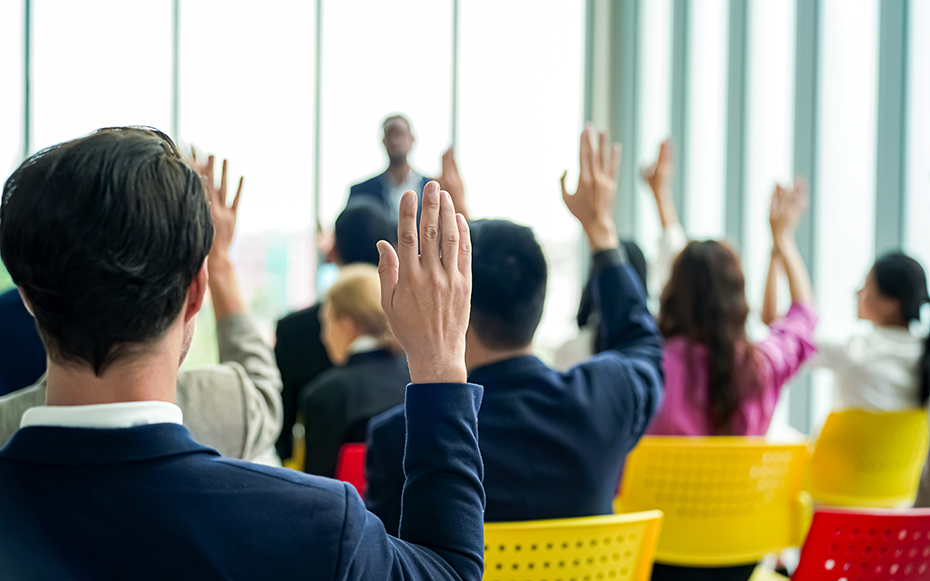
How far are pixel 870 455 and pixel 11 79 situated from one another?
16.9ft

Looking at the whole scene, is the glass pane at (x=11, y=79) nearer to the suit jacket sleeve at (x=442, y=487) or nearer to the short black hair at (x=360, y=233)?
the short black hair at (x=360, y=233)

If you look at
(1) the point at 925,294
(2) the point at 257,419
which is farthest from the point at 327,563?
(1) the point at 925,294

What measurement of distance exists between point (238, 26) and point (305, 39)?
0.57 meters

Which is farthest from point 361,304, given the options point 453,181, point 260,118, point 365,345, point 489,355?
point 260,118

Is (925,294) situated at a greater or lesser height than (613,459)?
greater

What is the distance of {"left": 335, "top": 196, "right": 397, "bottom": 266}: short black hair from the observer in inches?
132

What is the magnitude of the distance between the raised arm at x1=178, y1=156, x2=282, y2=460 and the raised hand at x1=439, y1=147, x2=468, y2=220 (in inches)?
22.5

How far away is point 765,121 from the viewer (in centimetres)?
531

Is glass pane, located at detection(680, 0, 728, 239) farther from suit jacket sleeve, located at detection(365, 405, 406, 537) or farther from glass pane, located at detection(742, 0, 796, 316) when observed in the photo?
suit jacket sleeve, located at detection(365, 405, 406, 537)

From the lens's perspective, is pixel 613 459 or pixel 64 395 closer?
pixel 64 395

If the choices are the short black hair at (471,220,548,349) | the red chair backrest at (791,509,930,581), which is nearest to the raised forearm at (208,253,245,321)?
the short black hair at (471,220,548,349)

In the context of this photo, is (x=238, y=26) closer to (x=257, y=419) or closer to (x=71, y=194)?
(x=257, y=419)

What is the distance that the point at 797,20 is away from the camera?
4809mm

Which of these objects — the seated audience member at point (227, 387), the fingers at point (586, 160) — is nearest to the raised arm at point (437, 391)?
the seated audience member at point (227, 387)
